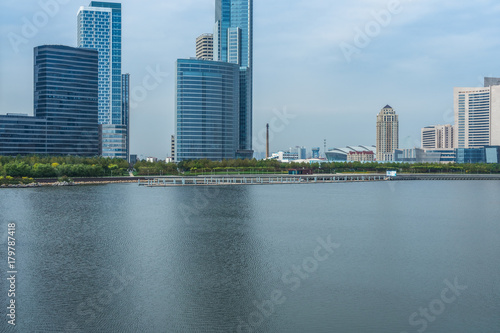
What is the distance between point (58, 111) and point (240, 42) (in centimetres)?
7207

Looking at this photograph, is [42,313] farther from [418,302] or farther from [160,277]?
[418,302]

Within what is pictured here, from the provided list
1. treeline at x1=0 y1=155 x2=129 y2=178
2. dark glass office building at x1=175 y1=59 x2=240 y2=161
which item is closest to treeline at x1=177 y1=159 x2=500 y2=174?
dark glass office building at x1=175 y1=59 x2=240 y2=161

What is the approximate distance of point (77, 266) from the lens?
28656 mm

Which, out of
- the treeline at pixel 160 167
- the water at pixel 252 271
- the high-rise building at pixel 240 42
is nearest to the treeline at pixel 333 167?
the treeline at pixel 160 167

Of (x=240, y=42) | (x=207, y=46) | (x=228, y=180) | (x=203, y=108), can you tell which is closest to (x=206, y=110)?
(x=203, y=108)

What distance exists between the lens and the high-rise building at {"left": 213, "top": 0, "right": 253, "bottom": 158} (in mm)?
179750

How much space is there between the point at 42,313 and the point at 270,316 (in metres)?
9.77

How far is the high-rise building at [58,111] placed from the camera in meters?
137

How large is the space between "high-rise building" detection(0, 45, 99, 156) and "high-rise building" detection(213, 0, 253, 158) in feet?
167

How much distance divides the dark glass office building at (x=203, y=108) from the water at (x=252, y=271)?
94449 mm

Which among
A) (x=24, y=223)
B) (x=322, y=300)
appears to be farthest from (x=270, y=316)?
(x=24, y=223)

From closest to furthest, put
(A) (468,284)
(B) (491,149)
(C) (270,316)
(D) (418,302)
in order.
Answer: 1. (C) (270,316)
2. (D) (418,302)
3. (A) (468,284)
4. (B) (491,149)

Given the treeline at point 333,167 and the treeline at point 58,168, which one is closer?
the treeline at point 58,168

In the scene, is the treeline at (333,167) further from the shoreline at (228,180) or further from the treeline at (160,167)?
the shoreline at (228,180)
